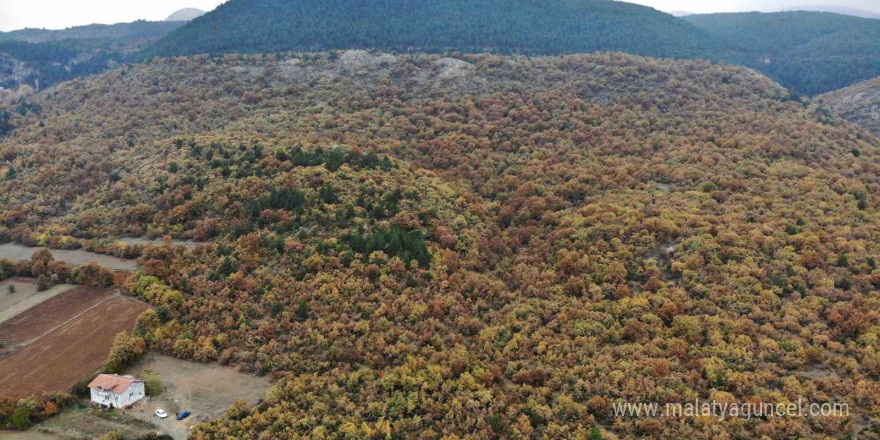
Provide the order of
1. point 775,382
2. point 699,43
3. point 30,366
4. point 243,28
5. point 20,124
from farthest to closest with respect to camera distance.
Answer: point 699,43
point 243,28
point 20,124
point 30,366
point 775,382

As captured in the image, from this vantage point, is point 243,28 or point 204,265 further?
point 243,28

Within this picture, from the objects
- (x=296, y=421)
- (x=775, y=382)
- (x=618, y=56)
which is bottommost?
(x=296, y=421)

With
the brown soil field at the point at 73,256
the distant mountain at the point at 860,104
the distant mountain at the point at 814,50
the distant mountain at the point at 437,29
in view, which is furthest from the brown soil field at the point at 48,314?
the distant mountain at the point at 814,50

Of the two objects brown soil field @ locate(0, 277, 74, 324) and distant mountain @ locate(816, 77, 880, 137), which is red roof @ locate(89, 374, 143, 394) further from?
distant mountain @ locate(816, 77, 880, 137)

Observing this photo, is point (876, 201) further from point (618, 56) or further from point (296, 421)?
point (618, 56)

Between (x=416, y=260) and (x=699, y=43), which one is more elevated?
(x=699, y=43)

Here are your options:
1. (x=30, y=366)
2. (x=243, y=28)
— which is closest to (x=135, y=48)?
(x=243, y=28)

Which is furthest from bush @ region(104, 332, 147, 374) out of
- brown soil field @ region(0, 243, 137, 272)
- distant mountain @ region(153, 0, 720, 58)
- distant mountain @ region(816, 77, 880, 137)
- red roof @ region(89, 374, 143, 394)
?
distant mountain @ region(816, 77, 880, 137)
